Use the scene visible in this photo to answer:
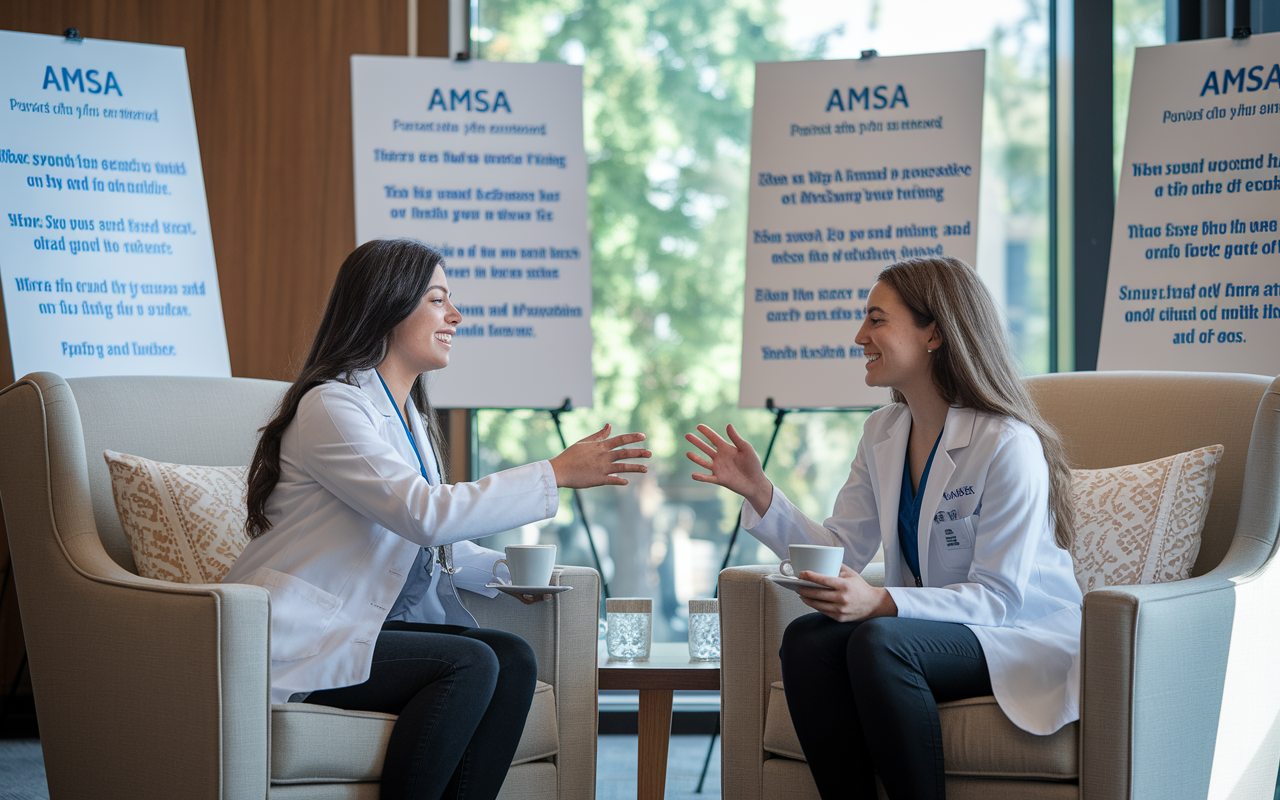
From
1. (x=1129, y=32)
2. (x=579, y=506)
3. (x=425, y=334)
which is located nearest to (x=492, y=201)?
(x=579, y=506)

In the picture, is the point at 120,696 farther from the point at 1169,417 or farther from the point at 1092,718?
the point at 1169,417

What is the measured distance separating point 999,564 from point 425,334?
1.18 meters

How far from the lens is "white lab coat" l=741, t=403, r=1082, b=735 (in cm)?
174

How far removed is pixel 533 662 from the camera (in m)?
1.88

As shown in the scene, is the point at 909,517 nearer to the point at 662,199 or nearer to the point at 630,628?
the point at 630,628

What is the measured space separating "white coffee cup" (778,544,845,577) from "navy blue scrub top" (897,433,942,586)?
1.08ft

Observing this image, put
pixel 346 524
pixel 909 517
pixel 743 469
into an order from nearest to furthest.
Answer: pixel 346 524, pixel 909 517, pixel 743 469

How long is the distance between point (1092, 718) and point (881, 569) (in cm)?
70

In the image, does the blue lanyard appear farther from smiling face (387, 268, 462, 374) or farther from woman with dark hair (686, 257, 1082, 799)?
woman with dark hair (686, 257, 1082, 799)

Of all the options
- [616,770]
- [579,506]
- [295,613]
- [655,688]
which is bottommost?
[616,770]

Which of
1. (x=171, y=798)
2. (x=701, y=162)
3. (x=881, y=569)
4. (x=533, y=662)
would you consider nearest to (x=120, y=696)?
(x=171, y=798)

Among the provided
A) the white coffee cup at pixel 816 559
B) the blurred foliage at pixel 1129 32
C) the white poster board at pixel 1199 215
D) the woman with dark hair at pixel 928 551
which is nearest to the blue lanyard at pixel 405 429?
the woman with dark hair at pixel 928 551

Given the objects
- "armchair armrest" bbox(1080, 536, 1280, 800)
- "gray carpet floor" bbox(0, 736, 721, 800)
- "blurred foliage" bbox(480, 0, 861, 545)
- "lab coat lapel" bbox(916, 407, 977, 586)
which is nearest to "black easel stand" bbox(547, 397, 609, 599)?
"blurred foliage" bbox(480, 0, 861, 545)

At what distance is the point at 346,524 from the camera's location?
6.12ft
